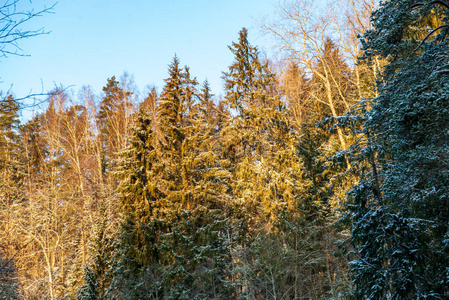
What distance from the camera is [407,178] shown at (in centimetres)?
604

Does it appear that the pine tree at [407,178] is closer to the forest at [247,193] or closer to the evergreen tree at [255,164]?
the forest at [247,193]

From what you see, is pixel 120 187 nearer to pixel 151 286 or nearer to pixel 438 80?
pixel 151 286

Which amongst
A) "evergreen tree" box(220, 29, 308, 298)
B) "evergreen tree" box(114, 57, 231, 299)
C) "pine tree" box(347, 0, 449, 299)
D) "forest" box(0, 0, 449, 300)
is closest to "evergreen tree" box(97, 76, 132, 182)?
"forest" box(0, 0, 449, 300)

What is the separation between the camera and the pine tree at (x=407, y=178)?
18.4 ft

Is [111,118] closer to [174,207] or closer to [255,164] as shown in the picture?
[174,207]

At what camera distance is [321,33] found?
15.1 meters

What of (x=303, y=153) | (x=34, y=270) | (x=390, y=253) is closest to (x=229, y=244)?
(x=303, y=153)

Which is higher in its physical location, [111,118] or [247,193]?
[111,118]

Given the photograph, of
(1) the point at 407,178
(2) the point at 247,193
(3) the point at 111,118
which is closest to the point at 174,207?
(2) the point at 247,193

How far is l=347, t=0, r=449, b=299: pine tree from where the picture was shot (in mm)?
5609

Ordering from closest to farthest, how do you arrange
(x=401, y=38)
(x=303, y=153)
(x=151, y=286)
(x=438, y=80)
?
(x=438, y=80), (x=401, y=38), (x=151, y=286), (x=303, y=153)

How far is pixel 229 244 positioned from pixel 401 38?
11.2 meters

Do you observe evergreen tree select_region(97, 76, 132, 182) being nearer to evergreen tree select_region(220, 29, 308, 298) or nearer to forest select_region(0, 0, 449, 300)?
forest select_region(0, 0, 449, 300)

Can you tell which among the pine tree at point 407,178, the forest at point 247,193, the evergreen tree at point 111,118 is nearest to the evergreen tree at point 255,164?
the forest at point 247,193
